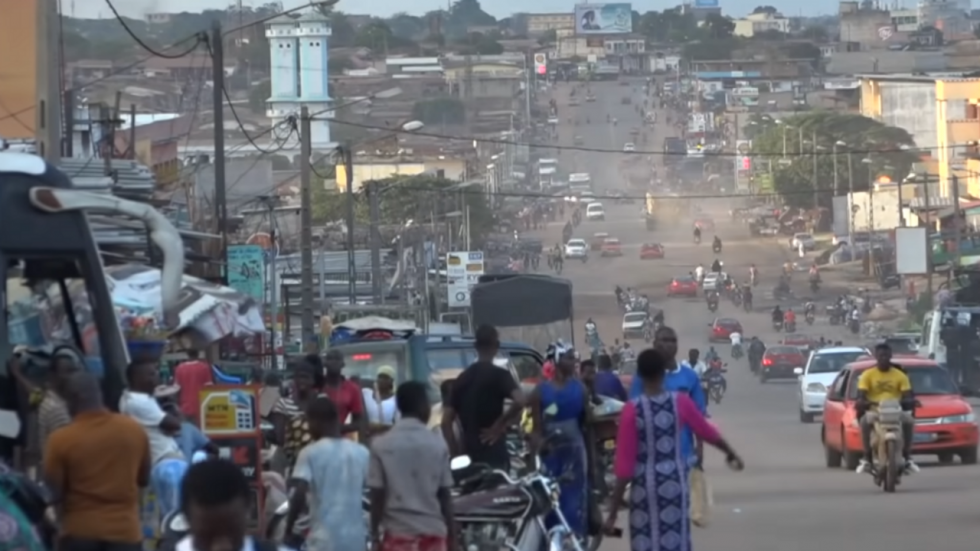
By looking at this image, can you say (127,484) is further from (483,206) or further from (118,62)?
(483,206)

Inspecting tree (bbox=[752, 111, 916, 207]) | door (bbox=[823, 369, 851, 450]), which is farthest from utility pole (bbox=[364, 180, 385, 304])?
tree (bbox=[752, 111, 916, 207])

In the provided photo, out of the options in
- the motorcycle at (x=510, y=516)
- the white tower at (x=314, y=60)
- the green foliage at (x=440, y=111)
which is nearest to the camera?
the motorcycle at (x=510, y=516)

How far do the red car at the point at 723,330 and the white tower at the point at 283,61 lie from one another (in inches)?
1795

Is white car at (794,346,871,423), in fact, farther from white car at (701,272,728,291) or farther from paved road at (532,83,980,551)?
white car at (701,272,728,291)

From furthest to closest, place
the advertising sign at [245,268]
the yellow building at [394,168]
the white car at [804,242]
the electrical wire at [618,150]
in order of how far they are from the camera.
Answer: the yellow building at [394,168]
the white car at [804,242]
the electrical wire at [618,150]
the advertising sign at [245,268]

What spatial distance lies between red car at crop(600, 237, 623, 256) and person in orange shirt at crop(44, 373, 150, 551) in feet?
329

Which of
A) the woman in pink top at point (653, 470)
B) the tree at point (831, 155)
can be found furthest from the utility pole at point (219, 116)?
the tree at point (831, 155)

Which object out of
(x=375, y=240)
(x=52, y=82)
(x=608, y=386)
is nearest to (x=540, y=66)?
(x=375, y=240)

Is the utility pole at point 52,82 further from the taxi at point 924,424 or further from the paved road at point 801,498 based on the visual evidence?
the taxi at point 924,424

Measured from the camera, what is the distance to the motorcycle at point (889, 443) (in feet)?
65.1

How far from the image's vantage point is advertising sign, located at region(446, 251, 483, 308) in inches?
2271

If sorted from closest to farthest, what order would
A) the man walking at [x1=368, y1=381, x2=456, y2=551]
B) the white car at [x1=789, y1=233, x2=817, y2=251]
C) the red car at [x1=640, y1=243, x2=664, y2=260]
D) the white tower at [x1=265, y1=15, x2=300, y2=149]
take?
the man walking at [x1=368, y1=381, x2=456, y2=551], the white car at [x1=789, y1=233, x2=817, y2=251], the red car at [x1=640, y1=243, x2=664, y2=260], the white tower at [x1=265, y1=15, x2=300, y2=149]

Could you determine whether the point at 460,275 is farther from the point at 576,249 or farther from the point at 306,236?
the point at 576,249

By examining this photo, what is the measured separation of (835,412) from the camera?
23875mm
